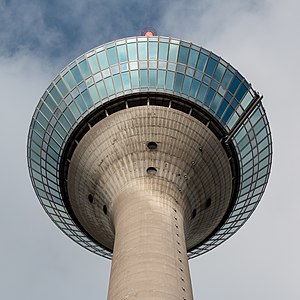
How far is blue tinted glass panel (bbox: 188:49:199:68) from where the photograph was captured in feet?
110

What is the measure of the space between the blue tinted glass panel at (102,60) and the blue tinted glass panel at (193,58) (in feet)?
18.0

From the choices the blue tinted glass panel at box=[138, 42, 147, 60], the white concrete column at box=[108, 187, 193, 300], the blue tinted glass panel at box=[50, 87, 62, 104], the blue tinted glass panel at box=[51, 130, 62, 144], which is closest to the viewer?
the white concrete column at box=[108, 187, 193, 300]

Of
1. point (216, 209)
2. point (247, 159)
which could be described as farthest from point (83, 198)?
point (247, 159)

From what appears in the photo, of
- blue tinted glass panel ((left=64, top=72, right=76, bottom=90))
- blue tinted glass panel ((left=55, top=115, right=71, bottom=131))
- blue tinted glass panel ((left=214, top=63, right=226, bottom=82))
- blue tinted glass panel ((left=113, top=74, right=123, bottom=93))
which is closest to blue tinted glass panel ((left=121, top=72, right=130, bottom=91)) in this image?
blue tinted glass panel ((left=113, top=74, right=123, bottom=93))

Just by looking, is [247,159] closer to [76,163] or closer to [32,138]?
[76,163]

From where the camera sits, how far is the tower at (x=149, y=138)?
99.7 feet

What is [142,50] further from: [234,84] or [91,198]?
[91,198]

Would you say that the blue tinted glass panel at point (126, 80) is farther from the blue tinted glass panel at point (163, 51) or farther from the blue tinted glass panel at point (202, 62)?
the blue tinted glass panel at point (202, 62)

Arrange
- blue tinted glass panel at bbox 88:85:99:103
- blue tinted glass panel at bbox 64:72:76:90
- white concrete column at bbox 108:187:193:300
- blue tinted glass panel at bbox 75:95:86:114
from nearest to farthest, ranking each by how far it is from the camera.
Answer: white concrete column at bbox 108:187:193:300, blue tinted glass panel at bbox 88:85:99:103, blue tinted glass panel at bbox 75:95:86:114, blue tinted glass panel at bbox 64:72:76:90

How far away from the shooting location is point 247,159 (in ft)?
117

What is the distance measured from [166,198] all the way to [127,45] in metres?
10.8

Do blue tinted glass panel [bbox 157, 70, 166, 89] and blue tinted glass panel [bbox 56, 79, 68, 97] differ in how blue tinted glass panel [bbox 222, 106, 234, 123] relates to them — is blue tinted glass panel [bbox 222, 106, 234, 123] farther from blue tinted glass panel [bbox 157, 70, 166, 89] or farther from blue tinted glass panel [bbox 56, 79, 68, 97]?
blue tinted glass panel [bbox 56, 79, 68, 97]

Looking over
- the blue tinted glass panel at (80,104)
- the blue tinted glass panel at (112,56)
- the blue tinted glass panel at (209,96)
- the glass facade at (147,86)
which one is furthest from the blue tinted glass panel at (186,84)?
the blue tinted glass panel at (80,104)

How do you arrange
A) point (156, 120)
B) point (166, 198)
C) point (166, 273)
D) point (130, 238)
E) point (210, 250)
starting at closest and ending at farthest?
1. point (166, 273)
2. point (130, 238)
3. point (166, 198)
4. point (156, 120)
5. point (210, 250)
